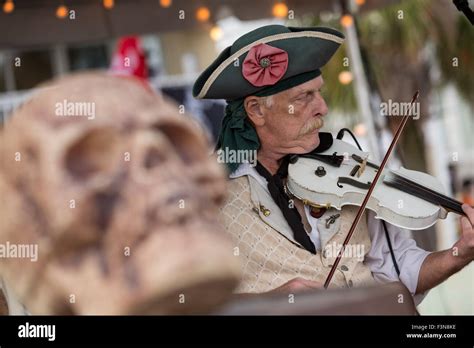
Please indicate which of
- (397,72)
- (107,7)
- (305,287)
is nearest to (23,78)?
(107,7)

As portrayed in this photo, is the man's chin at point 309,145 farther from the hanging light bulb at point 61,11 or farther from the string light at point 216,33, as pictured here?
the hanging light bulb at point 61,11

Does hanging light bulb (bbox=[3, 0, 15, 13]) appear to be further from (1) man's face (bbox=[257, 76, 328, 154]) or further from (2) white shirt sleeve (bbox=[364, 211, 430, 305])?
(2) white shirt sleeve (bbox=[364, 211, 430, 305])

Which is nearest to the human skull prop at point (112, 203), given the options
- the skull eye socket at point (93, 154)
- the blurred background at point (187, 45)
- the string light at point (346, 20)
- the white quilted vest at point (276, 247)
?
the skull eye socket at point (93, 154)

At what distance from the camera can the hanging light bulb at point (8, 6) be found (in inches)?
147

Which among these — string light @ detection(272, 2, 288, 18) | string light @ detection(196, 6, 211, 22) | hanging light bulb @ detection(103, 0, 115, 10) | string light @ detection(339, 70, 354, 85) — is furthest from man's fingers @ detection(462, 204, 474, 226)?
string light @ detection(339, 70, 354, 85)

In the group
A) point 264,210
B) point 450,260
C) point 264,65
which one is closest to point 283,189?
point 264,210

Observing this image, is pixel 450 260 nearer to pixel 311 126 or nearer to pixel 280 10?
pixel 311 126

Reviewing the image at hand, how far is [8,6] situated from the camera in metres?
3.75

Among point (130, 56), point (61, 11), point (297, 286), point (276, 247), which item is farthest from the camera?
point (130, 56)

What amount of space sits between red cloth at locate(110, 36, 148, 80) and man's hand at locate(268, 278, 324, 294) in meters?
1.59

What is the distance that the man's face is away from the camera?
10.1 ft

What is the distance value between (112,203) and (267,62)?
184cm
